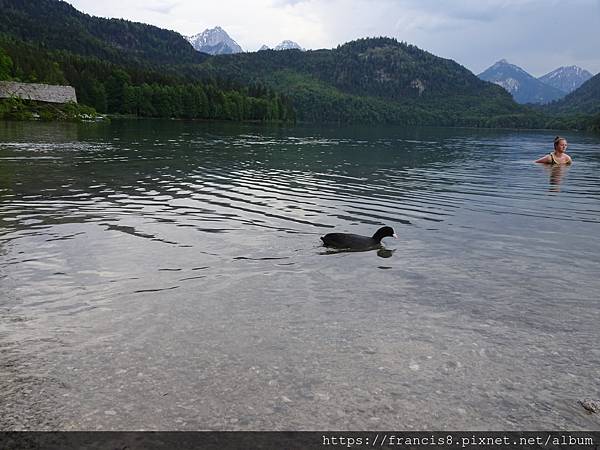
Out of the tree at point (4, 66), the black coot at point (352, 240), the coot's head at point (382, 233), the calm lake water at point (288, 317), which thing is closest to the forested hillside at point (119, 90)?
the tree at point (4, 66)

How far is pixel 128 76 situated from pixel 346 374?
191 m

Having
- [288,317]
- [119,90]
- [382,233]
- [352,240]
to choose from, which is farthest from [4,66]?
[288,317]

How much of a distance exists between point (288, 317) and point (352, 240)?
5.83 m

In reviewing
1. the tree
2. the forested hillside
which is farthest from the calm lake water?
the forested hillside

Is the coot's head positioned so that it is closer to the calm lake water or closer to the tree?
the calm lake water

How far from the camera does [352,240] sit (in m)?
14.5

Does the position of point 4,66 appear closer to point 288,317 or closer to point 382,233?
point 382,233

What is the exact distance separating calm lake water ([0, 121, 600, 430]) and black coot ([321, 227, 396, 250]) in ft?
1.39

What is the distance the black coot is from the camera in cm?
1441

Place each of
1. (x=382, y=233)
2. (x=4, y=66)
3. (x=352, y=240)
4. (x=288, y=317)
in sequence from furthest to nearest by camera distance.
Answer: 1. (x=4, y=66)
2. (x=382, y=233)
3. (x=352, y=240)
4. (x=288, y=317)

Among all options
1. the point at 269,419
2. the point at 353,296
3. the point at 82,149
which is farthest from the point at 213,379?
the point at 82,149

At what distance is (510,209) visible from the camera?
22.6m

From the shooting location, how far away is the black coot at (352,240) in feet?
47.3

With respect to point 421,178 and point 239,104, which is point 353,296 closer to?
point 421,178
